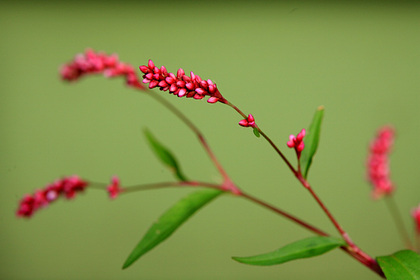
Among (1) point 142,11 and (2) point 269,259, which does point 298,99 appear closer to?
(1) point 142,11

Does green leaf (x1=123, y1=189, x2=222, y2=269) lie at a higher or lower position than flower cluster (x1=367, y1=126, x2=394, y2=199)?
higher

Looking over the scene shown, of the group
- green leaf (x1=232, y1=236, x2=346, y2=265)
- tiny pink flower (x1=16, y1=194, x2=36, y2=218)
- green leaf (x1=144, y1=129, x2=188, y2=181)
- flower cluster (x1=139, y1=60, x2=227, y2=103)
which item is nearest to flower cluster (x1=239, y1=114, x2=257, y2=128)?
flower cluster (x1=139, y1=60, x2=227, y2=103)

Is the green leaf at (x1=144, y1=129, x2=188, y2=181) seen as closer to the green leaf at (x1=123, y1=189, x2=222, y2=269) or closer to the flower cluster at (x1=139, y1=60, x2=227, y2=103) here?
the green leaf at (x1=123, y1=189, x2=222, y2=269)

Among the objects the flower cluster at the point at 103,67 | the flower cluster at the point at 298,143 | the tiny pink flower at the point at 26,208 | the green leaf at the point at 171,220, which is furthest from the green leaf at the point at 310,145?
the tiny pink flower at the point at 26,208

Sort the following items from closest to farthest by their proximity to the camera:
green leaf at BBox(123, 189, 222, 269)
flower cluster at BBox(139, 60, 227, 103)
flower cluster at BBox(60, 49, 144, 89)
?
flower cluster at BBox(139, 60, 227, 103) → green leaf at BBox(123, 189, 222, 269) → flower cluster at BBox(60, 49, 144, 89)

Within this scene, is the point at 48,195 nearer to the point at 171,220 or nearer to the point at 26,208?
the point at 26,208

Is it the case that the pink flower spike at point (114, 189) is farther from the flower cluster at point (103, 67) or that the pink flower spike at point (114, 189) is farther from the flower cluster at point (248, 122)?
the flower cluster at point (248, 122)

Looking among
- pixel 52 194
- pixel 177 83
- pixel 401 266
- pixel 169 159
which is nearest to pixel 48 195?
pixel 52 194
